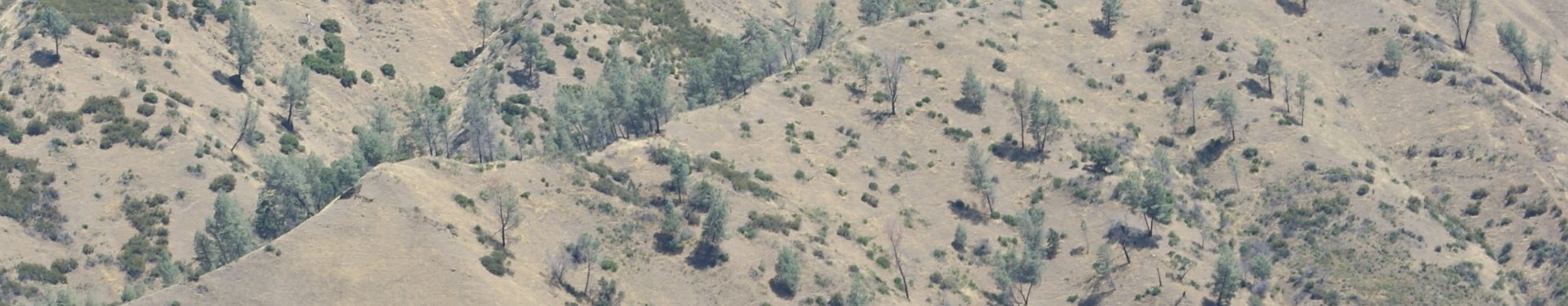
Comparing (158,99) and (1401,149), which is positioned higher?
(158,99)

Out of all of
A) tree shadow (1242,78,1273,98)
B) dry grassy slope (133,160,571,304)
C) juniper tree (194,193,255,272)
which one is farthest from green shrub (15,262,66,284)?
tree shadow (1242,78,1273,98)

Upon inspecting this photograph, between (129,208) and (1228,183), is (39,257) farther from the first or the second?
(1228,183)

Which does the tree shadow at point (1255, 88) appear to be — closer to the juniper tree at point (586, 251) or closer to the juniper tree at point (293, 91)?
the juniper tree at point (586, 251)

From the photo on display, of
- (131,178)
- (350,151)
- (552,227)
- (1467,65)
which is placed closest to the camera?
(552,227)

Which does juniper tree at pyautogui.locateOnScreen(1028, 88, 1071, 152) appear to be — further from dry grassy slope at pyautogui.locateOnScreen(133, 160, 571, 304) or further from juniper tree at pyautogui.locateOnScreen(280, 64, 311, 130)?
juniper tree at pyautogui.locateOnScreen(280, 64, 311, 130)

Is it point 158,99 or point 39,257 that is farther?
point 158,99

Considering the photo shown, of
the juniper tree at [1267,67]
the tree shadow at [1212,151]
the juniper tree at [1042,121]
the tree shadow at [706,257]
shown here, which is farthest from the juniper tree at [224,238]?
the juniper tree at [1267,67]

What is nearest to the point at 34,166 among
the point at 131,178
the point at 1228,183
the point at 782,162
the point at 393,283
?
the point at 131,178

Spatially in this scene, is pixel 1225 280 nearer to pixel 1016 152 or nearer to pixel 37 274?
pixel 1016 152
